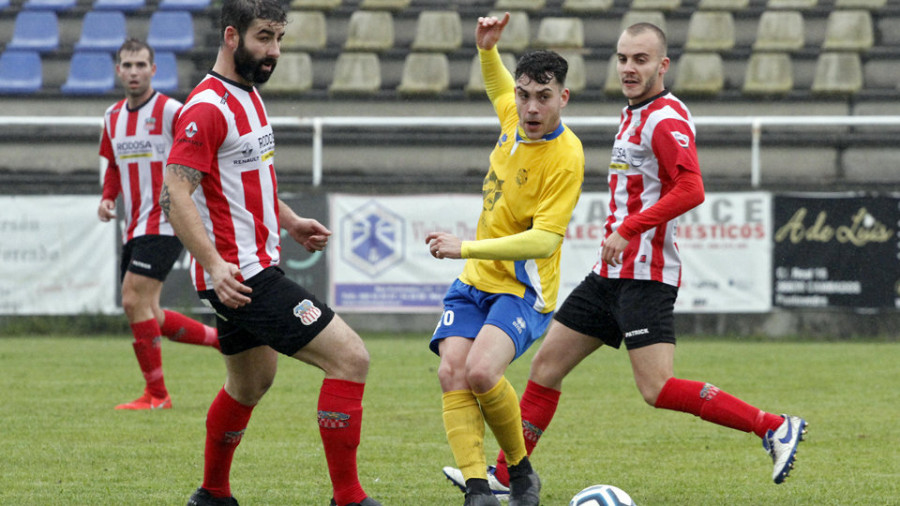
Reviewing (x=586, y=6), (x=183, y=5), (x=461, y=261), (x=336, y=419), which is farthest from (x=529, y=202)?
(x=183, y=5)

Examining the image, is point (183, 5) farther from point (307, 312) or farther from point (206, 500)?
point (307, 312)

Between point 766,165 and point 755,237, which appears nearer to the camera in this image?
point 755,237

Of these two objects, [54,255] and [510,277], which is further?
[54,255]

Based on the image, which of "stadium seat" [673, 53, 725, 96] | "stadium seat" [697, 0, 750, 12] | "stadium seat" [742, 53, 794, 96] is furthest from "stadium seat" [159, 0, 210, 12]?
"stadium seat" [742, 53, 794, 96]

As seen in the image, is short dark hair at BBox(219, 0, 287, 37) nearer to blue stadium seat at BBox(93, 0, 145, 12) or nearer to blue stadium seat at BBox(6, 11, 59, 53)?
blue stadium seat at BBox(6, 11, 59, 53)

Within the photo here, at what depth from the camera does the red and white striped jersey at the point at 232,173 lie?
440 cm

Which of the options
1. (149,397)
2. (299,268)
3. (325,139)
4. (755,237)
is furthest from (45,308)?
(755,237)

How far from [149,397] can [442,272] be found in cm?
460

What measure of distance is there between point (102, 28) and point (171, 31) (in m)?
0.89

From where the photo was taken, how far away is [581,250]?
464 inches

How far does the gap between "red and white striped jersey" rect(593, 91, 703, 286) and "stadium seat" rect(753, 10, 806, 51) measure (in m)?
10.1

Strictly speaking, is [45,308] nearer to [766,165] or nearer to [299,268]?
[299,268]

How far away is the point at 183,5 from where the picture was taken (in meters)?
15.9

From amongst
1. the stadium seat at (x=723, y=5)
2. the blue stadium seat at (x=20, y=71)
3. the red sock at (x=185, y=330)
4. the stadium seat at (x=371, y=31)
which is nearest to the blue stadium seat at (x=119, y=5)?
the blue stadium seat at (x=20, y=71)
